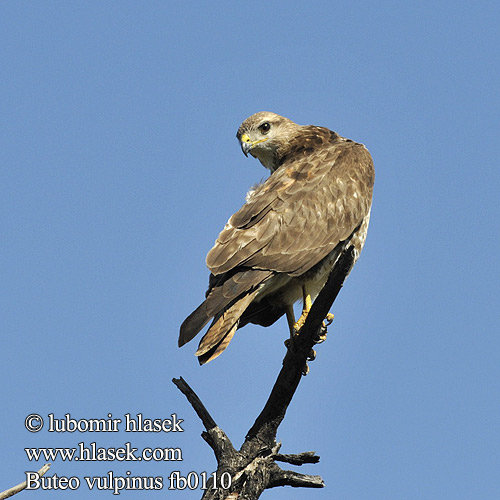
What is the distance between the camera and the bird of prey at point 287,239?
20.0 feet

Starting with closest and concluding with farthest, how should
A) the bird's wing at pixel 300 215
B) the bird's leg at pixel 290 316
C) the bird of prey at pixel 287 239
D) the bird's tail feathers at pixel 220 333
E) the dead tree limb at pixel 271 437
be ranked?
the dead tree limb at pixel 271 437, the bird's tail feathers at pixel 220 333, the bird of prey at pixel 287 239, the bird's wing at pixel 300 215, the bird's leg at pixel 290 316

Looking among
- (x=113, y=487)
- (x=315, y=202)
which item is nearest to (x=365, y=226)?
(x=315, y=202)

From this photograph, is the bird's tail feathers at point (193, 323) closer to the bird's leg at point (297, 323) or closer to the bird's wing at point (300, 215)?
the bird's wing at point (300, 215)

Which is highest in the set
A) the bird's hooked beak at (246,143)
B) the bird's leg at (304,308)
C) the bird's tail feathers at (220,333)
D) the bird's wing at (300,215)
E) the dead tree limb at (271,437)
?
the bird's hooked beak at (246,143)

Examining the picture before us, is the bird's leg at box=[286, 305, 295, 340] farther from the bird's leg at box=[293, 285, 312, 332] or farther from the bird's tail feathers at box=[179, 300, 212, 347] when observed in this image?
the bird's tail feathers at box=[179, 300, 212, 347]

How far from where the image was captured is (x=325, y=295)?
5.73 metres

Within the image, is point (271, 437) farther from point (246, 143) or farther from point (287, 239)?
point (246, 143)

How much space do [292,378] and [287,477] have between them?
691 mm

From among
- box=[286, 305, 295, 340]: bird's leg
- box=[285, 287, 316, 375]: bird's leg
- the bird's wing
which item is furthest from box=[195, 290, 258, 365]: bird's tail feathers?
box=[286, 305, 295, 340]: bird's leg

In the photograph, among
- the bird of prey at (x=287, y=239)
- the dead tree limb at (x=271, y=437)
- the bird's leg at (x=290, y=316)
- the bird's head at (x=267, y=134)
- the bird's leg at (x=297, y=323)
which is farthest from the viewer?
the bird's head at (x=267, y=134)

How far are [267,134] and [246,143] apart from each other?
0.22 meters

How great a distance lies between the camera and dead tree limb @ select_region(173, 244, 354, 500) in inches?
225

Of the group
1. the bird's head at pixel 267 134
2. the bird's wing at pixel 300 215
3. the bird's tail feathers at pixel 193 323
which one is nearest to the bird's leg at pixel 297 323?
the bird's wing at pixel 300 215

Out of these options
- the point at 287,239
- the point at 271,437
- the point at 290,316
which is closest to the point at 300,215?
the point at 287,239
